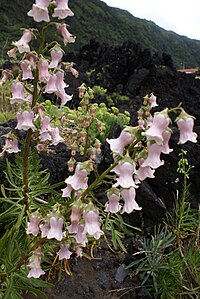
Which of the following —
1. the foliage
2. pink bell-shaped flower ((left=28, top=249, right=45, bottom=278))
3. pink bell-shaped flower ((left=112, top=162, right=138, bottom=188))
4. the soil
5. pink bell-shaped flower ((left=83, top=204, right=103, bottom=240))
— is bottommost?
the soil

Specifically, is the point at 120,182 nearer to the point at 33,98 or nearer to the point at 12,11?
the point at 33,98

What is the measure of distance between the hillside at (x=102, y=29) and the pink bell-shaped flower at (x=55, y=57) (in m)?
18.8

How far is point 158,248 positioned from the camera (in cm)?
305

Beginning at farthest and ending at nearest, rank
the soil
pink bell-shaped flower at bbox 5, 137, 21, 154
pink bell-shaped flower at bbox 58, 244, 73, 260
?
the soil → pink bell-shaped flower at bbox 5, 137, 21, 154 → pink bell-shaped flower at bbox 58, 244, 73, 260

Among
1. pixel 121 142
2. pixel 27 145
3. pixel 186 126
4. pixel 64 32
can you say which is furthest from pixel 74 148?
pixel 186 126

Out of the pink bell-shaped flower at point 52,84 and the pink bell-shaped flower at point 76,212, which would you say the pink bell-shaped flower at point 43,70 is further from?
the pink bell-shaped flower at point 76,212

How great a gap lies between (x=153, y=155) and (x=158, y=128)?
0.11 meters

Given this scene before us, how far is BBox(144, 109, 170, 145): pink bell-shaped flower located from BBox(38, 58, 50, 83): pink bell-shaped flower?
0.78 metres

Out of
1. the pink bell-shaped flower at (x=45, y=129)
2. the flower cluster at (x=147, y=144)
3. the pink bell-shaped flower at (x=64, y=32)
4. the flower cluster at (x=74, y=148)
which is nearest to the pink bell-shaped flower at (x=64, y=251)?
the flower cluster at (x=74, y=148)

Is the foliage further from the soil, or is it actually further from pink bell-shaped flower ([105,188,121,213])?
pink bell-shaped flower ([105,188,121,213])

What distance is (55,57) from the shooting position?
211 centimetres

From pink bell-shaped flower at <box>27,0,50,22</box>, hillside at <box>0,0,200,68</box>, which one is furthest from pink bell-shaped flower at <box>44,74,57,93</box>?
hillside at <box>0,0,200,68</box>

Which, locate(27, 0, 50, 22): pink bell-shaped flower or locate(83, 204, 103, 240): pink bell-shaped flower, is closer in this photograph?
locate(83, 204, 103, 240): pink bell-shaped flower

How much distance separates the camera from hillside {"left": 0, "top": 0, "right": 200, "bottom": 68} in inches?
910
